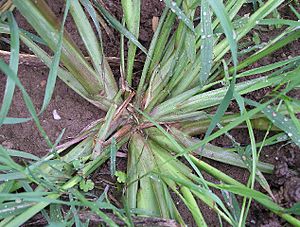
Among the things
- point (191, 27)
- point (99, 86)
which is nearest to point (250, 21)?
point (191, 27)

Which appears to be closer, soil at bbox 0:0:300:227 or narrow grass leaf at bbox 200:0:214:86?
narrow grass leaf at bbox 200:0:214:86

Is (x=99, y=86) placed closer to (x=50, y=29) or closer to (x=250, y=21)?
(x=50, y=29)

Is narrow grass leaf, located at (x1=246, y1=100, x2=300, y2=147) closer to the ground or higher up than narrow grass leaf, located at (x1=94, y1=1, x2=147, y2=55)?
closer to the ground

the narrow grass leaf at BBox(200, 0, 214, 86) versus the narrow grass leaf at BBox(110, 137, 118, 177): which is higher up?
the narrow grass leaf at BBox(200, 0, 214, 86)

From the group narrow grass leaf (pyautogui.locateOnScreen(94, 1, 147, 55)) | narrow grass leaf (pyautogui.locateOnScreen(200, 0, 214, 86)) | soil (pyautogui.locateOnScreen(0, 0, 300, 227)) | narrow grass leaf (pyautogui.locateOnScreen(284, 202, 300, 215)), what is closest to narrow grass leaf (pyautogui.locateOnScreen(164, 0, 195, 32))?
narrow grass leaf (pyautogui.locateOnScreen(200, 0, 214, 86))

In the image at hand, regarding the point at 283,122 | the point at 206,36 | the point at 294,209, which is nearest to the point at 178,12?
the point at 206,36

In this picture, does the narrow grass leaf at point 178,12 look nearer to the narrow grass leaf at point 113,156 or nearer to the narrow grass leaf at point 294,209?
the narrow grass leaf at point 113,156

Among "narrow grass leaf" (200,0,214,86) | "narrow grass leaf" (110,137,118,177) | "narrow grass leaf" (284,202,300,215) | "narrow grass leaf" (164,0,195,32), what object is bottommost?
"narrow grass leaf" (284,202,300,215)

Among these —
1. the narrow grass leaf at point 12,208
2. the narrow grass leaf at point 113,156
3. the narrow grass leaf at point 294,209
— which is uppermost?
the narrow grass leaf at point 12,208

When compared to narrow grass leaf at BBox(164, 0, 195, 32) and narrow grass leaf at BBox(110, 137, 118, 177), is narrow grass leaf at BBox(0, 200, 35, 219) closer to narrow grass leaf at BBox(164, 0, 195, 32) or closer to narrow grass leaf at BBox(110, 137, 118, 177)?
narrow grass leaf at BBox(110, 137, 118, 177)

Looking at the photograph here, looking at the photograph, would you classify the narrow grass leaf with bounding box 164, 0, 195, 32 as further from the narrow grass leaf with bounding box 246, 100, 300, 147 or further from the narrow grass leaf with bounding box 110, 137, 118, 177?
the narrow grass leaf with bounding box 110, 137, 118, 177

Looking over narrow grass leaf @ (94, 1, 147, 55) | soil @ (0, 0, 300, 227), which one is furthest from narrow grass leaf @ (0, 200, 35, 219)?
narrow grass leaf @ (94, 1, 147, 55)

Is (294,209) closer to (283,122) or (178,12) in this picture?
(283,122)

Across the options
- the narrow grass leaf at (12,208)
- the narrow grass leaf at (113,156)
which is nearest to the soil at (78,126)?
the narrow grass leaf at (113,156)
